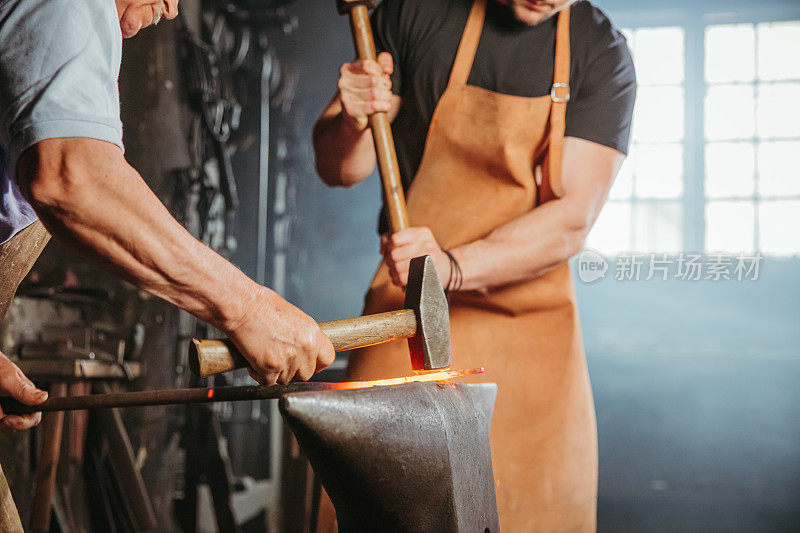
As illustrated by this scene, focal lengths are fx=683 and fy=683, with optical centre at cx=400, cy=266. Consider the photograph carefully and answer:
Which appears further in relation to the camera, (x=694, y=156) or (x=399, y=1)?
(x=694, y=156)

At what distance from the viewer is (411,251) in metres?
1.33

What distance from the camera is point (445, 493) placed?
0.77m

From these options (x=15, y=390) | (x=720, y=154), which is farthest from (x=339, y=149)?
(x=720, y=154)

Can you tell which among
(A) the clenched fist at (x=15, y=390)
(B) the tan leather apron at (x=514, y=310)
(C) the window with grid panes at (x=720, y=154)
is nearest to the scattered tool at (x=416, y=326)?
(B) the tan leather apron at (x=514, y=310)

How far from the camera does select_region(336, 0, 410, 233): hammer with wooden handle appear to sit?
139cm

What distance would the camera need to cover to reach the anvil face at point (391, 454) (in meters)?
0.68

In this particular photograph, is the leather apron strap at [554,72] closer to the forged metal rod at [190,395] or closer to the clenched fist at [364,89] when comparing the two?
the clenched fist at [364,89]

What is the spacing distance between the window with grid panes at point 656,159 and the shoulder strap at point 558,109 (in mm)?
1749

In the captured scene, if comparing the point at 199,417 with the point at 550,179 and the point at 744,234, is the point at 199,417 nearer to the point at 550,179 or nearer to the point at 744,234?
the point at 550,179

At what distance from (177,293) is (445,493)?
37cm

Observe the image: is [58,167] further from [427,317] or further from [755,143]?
[755,143]

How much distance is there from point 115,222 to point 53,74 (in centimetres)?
16

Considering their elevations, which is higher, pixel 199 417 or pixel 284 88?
pixel 284 88

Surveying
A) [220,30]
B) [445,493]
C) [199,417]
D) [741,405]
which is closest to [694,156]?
[741,405]
